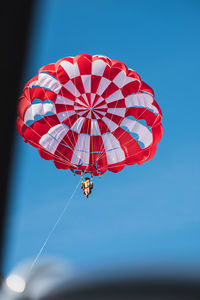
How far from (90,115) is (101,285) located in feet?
36.6

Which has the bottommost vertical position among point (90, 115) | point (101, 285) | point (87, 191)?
point (101, 285)

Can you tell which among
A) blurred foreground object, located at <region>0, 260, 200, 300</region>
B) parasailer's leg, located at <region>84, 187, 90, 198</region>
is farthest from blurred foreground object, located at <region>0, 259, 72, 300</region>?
parasailer's leg, located at <region>84, 187, 90, 198</region>

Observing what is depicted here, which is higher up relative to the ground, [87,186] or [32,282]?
[87,186]

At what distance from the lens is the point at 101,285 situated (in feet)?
2.51

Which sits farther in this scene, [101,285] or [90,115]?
[90,115]

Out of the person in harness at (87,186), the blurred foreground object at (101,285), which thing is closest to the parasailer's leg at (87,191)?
the person in harness at (87,186)

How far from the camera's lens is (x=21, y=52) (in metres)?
1.34

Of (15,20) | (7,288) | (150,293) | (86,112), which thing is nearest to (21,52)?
(15,20)

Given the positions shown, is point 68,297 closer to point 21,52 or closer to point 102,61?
point 21,52

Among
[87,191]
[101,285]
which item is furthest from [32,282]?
[87,191]

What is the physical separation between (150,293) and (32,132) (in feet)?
35.7

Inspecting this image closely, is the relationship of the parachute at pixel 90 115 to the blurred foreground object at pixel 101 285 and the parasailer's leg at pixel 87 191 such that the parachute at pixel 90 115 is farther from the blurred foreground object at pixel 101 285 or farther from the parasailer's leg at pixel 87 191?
the blurred foreground object at pixel 101 285

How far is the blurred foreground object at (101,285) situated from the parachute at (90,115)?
33.5ft

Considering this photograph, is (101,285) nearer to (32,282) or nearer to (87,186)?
(32,282)
